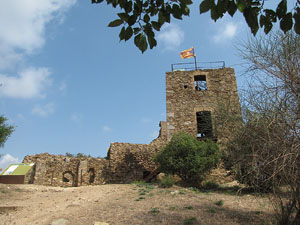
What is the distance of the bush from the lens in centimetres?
1016

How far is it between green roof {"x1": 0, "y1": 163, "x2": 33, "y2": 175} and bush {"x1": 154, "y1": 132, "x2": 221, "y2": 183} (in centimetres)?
627

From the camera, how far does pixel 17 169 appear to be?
1216cm

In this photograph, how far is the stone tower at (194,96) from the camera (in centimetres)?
1412

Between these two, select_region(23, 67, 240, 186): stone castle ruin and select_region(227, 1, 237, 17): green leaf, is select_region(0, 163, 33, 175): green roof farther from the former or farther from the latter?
select_region(227, 1, 237, 17): green leaf

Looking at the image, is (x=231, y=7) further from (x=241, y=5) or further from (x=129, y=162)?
(x=129, y=162)

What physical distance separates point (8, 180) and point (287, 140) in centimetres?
1167

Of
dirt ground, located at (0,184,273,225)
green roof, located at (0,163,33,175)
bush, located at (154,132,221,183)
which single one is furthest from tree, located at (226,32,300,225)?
green roof, located at (0,163,33,175)

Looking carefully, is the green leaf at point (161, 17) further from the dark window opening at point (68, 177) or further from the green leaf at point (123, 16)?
the dark window opening at point (68, 177)

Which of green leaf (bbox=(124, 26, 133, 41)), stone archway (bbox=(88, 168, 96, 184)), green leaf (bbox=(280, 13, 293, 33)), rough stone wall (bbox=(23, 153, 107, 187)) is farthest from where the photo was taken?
stone archway (bbox=(88, 168, 96, 184))

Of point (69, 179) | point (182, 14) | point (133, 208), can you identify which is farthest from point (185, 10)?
point (69, 179)

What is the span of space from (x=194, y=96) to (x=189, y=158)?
17.6ft

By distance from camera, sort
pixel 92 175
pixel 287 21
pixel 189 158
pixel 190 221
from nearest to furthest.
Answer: pixel 287 21 → pixel 190 221 → pixel 189 158 → pixel 92 175

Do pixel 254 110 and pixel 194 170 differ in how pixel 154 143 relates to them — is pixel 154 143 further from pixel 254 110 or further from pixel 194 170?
pixel 254 110

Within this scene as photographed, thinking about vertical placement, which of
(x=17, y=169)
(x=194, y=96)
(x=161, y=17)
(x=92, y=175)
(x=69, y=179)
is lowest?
(x=69, y=179)
